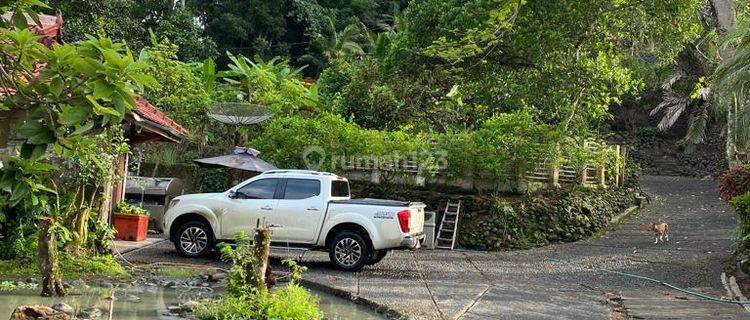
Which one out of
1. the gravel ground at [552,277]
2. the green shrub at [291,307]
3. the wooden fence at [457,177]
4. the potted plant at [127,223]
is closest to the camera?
the green shrub at [291,307]

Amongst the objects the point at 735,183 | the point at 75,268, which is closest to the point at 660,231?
the point at 735,183

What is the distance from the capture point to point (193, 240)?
48.5 feet

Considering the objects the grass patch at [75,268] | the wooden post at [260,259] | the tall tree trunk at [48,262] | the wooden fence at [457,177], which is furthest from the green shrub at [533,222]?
the tall tree trunk at [48,262]

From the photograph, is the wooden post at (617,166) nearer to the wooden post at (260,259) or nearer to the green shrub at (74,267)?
the green shrub at (74,267)

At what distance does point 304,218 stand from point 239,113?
7.24 meters

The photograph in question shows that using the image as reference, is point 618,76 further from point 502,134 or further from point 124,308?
point 124,308

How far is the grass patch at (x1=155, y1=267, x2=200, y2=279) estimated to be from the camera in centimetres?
1241

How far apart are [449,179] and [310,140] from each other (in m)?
3.56

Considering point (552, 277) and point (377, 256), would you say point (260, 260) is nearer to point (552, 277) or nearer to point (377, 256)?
point (377, 256)

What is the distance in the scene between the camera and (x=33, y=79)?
3.98m

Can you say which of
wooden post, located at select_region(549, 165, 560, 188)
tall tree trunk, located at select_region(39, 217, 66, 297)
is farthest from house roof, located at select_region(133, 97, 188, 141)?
wooden post, located at select_region(549, 165, 560, 188)

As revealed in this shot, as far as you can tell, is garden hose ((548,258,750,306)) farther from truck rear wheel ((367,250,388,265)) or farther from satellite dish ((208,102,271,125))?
satellite dish ((208,102,271,125))

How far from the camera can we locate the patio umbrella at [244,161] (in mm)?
18609

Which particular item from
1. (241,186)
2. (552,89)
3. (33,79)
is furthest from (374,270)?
(33,79)
